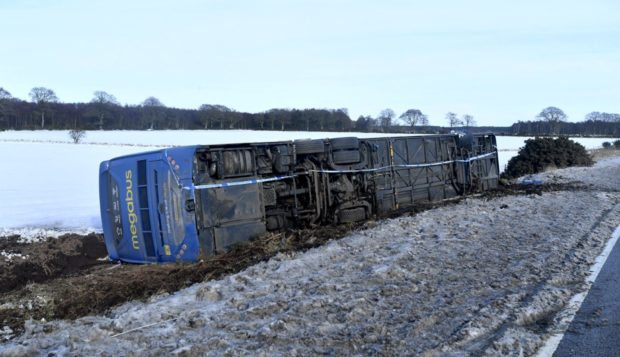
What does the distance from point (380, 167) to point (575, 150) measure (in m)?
22.8

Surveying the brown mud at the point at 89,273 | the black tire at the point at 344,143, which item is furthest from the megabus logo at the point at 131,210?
the black tire at the point at 344,143

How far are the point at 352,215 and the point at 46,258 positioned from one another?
6.65m

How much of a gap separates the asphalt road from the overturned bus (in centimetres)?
595

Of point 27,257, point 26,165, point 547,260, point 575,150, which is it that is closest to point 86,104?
point 26,165

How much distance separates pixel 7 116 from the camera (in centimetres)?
8156

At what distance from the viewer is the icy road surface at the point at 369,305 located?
16.4 feet

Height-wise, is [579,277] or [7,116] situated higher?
[7,116]

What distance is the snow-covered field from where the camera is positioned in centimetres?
1966

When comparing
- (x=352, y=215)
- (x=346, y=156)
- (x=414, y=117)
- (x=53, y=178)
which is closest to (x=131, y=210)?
(x=352, y=215)

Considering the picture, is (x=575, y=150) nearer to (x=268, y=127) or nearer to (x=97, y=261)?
(x=97, y=261)

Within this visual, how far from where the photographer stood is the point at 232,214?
34.6ft

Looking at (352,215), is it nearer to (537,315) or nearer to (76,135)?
(537,315)

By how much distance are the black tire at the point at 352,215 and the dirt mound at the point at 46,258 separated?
17.0 feet

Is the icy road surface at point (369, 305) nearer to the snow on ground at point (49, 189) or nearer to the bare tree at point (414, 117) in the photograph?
the snow on ground at point (49, 189)
